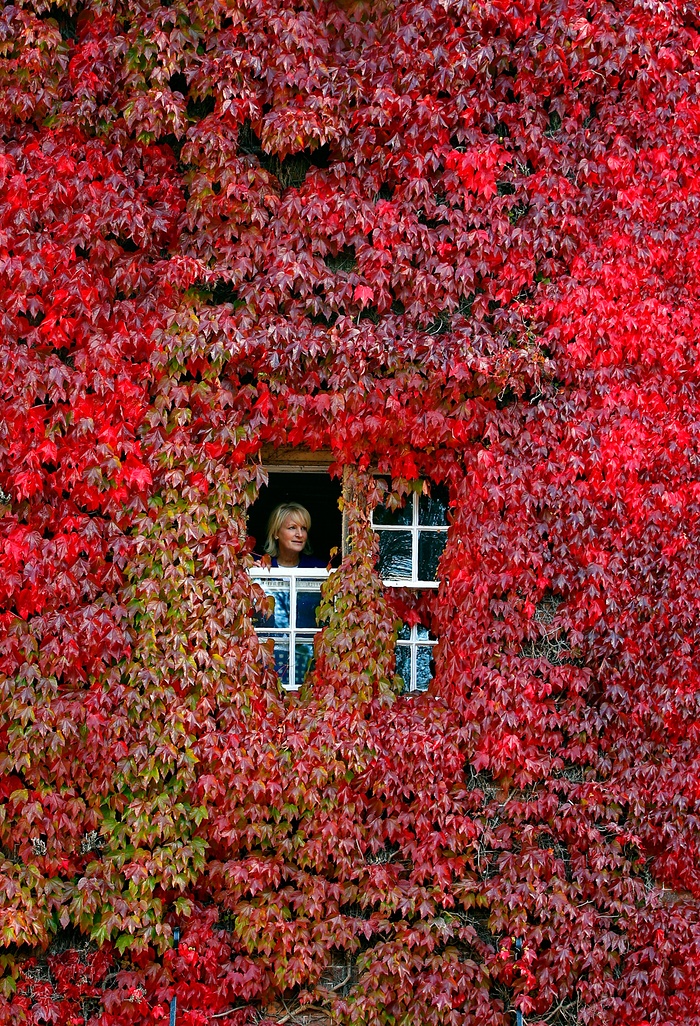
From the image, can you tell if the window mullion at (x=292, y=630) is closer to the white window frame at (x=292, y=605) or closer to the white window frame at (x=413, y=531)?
the white window frame at (x=292, y=605)

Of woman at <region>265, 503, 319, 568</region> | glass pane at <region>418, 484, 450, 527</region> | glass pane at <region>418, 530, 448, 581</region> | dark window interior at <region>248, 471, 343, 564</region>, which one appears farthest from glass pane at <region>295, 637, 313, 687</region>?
glass pane at <region>418, 484, 450, 527</region>

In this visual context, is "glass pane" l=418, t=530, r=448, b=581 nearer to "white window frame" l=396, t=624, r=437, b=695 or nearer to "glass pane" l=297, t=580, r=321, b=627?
"white window frame" l=396, t=624, r=437, b=695

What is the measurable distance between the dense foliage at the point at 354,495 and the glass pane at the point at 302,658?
0.99 ft

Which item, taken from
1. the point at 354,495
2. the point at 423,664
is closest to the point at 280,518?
the point at 354,495

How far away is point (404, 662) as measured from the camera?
7.18 m

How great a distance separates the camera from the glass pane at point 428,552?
7.21 metres

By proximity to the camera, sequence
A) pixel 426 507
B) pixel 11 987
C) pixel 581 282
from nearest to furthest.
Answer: pixel 11 987, pixel 581 282, pixel 426 507

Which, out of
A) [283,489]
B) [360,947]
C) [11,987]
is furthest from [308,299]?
[11,987]

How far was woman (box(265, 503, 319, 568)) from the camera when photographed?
23.4 ft

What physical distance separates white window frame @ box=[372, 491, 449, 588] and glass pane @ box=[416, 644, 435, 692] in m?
0.45

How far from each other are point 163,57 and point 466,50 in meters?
1.98

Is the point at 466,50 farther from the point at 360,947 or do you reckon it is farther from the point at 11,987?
the point at 11,987

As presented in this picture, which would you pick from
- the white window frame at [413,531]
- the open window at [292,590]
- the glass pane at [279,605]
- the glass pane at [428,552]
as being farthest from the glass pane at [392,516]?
the glass pane at [279,605]

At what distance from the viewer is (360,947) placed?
258 inches
